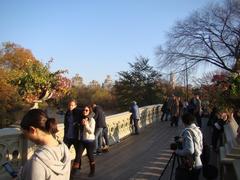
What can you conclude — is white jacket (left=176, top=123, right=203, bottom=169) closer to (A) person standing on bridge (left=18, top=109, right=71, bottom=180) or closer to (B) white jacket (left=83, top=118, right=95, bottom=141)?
(B) white jacket (left=83, top=118, right=95, bottom=141)

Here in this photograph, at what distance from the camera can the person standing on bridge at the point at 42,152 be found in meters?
2.80

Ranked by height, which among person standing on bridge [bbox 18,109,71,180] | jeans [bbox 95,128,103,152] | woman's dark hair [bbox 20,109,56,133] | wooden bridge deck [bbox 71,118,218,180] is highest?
woman's dark hair [bbox 20,109,56,133]

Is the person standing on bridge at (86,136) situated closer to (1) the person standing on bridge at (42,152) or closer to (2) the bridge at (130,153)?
(2) the bridge at (130,153)

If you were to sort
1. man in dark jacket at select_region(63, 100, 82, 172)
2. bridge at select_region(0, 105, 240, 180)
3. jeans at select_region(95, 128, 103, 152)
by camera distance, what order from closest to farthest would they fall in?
bridge at select_region(0, 105, 240, 180), man in dark jacket at select_region(63, 100, 82, 172), jeans at select_region(95, 128, 103, 152)

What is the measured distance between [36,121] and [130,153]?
983 cm

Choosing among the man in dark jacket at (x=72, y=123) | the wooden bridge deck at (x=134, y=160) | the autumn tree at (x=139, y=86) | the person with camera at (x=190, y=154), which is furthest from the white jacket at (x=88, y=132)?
the autumn tree at (x=139, y=86)

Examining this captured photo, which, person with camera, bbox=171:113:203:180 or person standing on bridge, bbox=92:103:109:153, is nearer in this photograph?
person with camera, bbox=171:113:203:180

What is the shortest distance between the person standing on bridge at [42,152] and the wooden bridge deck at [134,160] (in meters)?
5.91

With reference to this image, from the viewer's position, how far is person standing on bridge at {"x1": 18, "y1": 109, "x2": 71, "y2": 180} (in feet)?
9.20

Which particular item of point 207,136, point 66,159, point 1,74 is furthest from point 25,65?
point 1,74

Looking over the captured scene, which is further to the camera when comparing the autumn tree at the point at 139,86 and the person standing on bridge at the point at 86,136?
the autumn tree at the point at 139,86

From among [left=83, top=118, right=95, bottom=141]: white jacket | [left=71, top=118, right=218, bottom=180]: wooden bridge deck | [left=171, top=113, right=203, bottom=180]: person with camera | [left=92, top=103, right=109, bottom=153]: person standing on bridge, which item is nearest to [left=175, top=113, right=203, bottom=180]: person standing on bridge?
[left=171, top=113, right=203, bottom=180]: person with camera

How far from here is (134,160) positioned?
11328 millimetres

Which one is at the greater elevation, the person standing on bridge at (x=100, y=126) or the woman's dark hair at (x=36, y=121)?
the woman's dark hair at (x=36, y=121)
